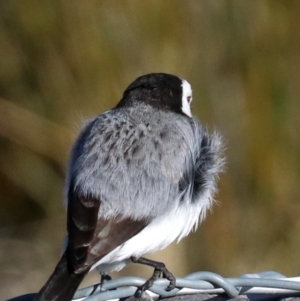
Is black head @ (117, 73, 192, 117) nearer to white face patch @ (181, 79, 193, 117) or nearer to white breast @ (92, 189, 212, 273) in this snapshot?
white face patch @ (181, 79, 193, 117)

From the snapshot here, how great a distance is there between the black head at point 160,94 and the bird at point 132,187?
0.06ft

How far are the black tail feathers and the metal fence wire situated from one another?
29cm

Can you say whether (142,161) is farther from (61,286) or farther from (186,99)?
(186,99)

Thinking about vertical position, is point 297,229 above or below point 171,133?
above

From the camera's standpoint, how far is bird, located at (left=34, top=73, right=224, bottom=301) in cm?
298

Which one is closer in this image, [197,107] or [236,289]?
[236,289]

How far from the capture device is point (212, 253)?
18.5 ft

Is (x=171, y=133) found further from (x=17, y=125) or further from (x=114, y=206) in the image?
(x=17, y=125)

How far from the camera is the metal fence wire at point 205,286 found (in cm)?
237

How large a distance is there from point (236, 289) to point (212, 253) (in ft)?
10.6

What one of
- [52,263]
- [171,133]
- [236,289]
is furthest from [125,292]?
[52,263]

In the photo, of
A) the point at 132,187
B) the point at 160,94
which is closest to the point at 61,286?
the point at 132,187

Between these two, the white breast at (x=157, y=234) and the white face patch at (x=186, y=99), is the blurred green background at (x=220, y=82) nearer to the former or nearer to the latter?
the white face patch at (x=186, y=99)

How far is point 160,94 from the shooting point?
3.95 m
